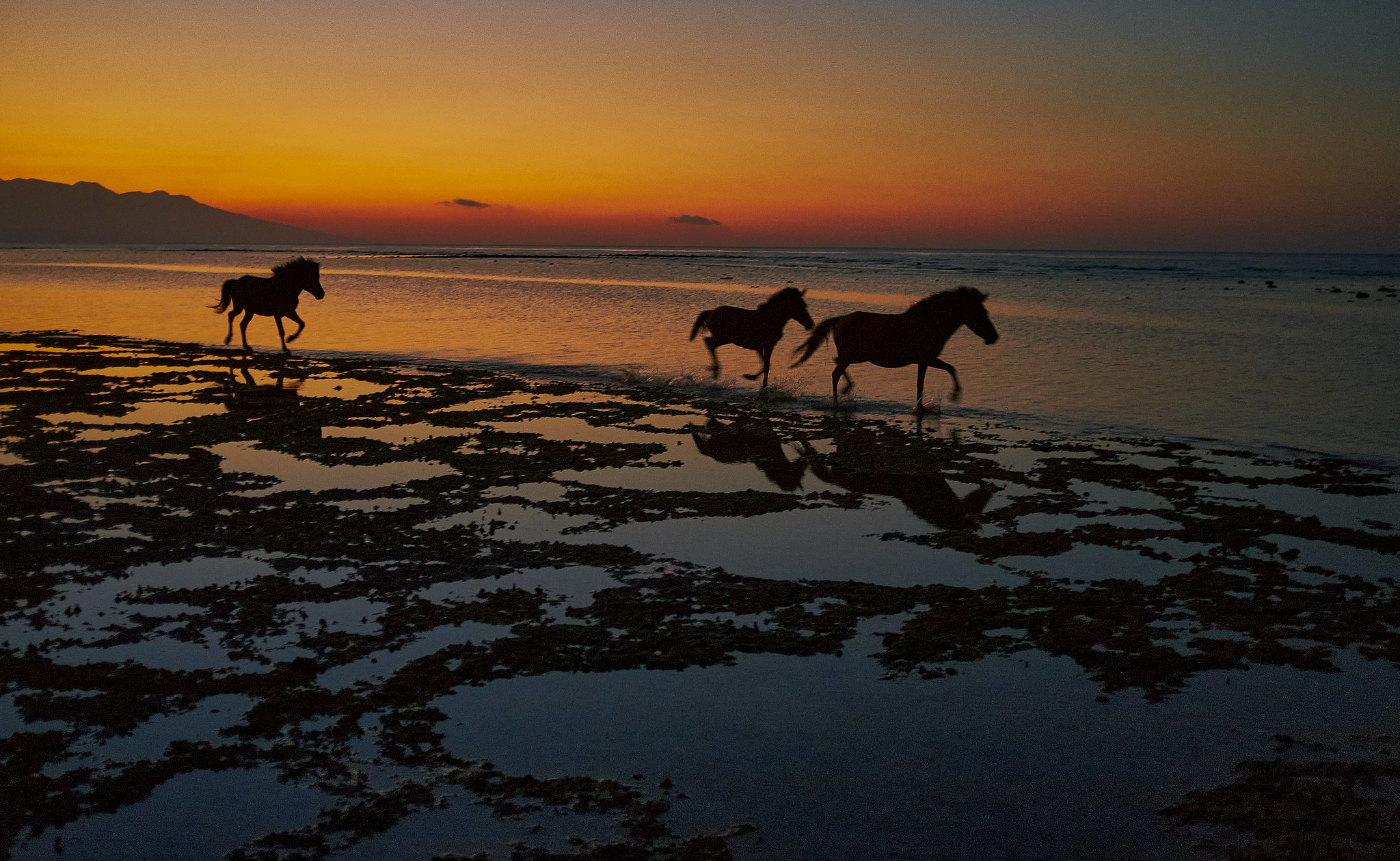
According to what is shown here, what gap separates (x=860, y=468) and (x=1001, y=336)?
1597 cm

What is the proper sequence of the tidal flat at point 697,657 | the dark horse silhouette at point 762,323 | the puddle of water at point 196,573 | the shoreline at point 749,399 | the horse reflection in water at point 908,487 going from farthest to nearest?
the dark horse silhouette at point 762,323 < the shoreline at point 749,399 < the horse reflection in water at point 908,487 < the puddle of water at point 196,573 < the tidal flat at point 697,657

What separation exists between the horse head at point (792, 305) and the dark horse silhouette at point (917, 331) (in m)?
1.61

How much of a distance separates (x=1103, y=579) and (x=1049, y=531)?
126cm

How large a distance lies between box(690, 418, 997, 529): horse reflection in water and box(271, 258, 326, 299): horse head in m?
14.4

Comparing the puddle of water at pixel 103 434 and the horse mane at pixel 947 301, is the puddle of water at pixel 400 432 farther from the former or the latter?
the horse mane at pixel 947 301

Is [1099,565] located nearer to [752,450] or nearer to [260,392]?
[752,450]

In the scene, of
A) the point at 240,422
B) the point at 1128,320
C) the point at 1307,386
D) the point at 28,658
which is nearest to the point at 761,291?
the point at 1128,320

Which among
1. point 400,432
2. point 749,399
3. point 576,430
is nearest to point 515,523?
point 576,430

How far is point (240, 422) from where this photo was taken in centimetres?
1256

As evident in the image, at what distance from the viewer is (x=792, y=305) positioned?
16.6 meters

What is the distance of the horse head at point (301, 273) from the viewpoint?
22.4 m

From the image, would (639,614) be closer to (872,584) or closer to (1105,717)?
(872,584)

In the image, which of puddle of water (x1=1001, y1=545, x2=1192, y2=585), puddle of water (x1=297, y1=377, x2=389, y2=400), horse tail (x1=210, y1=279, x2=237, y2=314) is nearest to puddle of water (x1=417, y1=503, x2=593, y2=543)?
puddle of water (x1=1001, y1=545, x2=1192, y2=585)

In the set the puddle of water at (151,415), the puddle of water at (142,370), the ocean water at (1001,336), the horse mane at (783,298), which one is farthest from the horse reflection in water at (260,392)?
the horse mane at (783,298)
